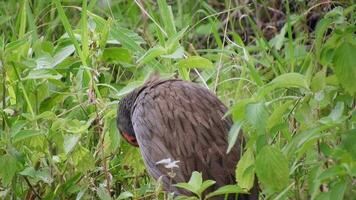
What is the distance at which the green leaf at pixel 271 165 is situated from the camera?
3.28 meters

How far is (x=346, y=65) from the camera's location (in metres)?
3.21

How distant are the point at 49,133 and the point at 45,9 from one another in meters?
1.82

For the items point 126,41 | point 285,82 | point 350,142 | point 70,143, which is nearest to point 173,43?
point 126,41

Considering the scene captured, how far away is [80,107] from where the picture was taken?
455cm

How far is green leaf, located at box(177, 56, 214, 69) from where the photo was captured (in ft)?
14.1

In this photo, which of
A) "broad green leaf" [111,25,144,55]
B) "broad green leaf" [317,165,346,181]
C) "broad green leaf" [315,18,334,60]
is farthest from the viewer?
"broad green leaf" [111,25,144,55]

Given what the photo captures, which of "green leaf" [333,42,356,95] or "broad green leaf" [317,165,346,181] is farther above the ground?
"green leaf" [333,42,356,95]

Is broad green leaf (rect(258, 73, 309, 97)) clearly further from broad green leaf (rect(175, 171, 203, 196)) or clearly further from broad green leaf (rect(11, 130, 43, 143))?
broad green leaf (rect(11, 130, 43, 143))

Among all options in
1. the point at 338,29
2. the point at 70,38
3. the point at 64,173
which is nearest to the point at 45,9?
the point at 70,38

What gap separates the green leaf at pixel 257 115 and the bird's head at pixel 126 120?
117cm

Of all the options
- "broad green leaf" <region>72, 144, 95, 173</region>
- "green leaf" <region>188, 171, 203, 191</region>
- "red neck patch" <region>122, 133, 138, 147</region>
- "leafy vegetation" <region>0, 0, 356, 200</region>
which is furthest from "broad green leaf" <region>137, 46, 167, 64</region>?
"green leaf" <region>188, 171, 203, 191</region>

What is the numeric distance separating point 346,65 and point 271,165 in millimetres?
366

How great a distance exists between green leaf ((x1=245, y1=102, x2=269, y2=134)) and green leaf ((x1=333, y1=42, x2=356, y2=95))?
24cm

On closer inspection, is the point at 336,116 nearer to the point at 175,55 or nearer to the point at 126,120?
the point at 175,55
